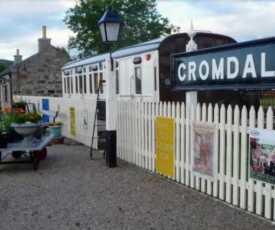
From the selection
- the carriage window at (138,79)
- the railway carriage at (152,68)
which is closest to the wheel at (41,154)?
the railway carriage at (152,68)

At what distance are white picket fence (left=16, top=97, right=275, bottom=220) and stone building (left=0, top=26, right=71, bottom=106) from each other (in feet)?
71.0

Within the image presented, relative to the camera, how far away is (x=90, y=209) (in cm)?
494

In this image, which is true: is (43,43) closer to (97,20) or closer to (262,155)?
(97,20)

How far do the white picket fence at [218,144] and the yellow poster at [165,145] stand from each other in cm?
11

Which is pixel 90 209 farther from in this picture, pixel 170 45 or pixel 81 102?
pixel 170 45

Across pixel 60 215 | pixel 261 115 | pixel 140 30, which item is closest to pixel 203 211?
pixel 261 115

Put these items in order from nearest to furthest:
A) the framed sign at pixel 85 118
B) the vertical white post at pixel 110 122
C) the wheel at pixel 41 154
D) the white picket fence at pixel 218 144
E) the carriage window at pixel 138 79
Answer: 1. the white picket fence at pixel 218 144
2. the vertical white post at pixel 110 122
3. the wheel at pixel 41 154
4. the framed sign at pixel 85 118
5. the carriage window at pixel 138 79

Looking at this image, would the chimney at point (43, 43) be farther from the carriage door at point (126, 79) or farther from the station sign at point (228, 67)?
the station sign at point (228, 67)

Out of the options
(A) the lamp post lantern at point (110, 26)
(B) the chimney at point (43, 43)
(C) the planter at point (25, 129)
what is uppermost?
(B) the chimney at point (43, 43)

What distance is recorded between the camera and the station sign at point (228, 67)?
14.0 feet

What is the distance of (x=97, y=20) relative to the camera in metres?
41.2

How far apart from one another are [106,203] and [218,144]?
1.80 m

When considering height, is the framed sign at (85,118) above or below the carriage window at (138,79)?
below

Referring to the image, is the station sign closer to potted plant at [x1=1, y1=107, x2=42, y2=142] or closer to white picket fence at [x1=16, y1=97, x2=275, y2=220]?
white picket fence at [x1=16, y1=97, x2=275, y2=220]
